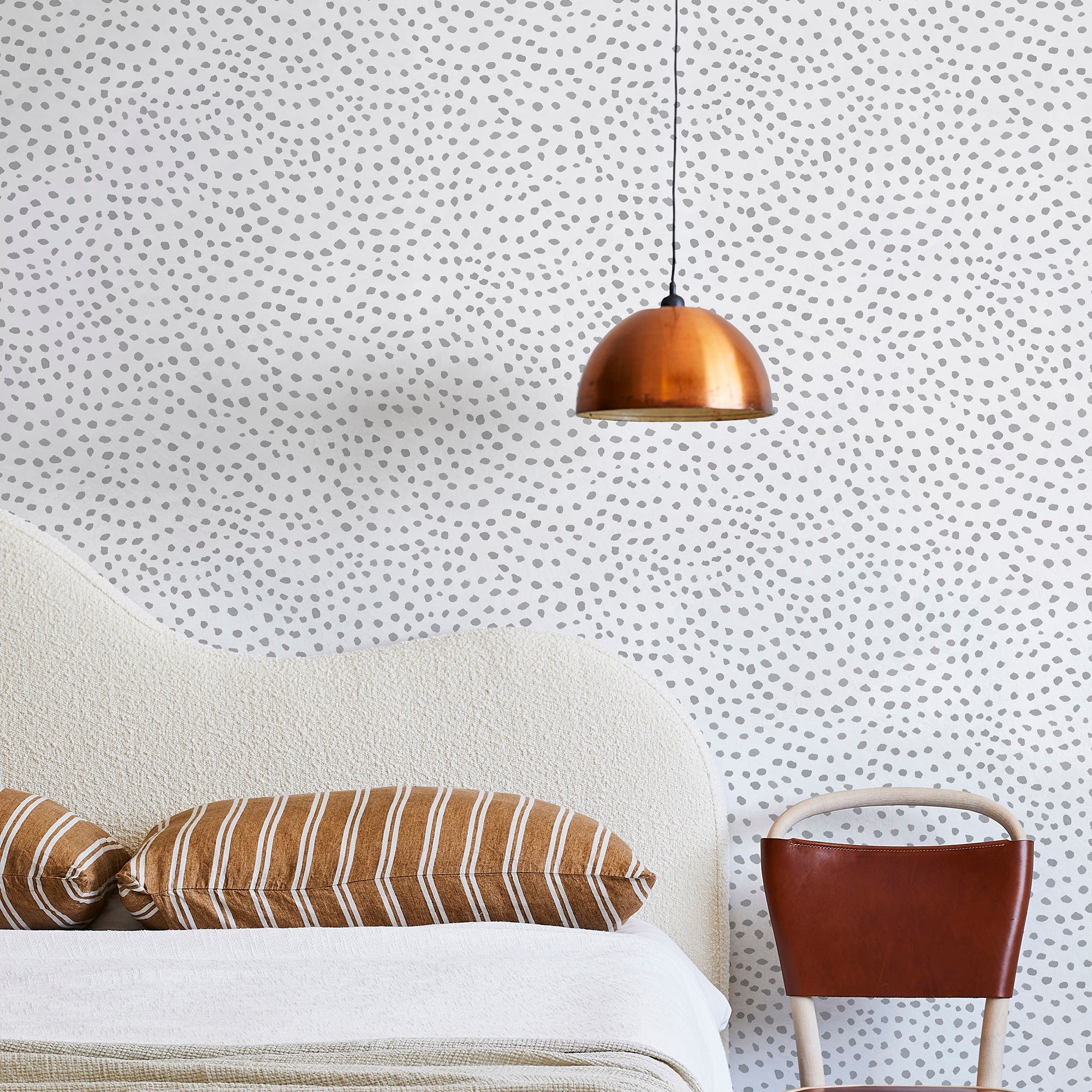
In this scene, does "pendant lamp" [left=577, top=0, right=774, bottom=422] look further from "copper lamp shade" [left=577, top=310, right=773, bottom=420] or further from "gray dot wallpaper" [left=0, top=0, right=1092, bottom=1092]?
"gray dot wallpaper" [left=0, top=0, right=1092, bottom=1092]

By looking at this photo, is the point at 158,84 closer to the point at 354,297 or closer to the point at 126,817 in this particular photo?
the point at 354,297

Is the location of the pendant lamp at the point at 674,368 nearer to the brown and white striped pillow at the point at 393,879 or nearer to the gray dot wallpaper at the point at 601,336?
the gray dot wallpaper at the point at 601,336

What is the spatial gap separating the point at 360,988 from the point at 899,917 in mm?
989

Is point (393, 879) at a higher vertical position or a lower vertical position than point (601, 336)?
lower

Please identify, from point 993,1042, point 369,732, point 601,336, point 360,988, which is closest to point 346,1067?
point 360,988

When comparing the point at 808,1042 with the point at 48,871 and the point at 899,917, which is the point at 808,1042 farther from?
the point at 48,871

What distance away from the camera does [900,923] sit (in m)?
2.03

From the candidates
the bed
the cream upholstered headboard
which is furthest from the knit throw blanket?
the cream upholstered headboard

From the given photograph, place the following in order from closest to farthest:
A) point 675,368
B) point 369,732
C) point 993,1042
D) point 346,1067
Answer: point 346,1067, point 675,368, point 993,1042, point 369,732

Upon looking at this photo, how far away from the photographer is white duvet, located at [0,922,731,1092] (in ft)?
4.53

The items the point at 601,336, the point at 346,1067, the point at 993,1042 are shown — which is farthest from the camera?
the point at 601,336

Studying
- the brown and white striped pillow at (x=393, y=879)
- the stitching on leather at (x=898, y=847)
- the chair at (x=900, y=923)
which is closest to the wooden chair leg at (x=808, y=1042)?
the chair at (x=900, y=923)

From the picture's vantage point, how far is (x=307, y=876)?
1884mm

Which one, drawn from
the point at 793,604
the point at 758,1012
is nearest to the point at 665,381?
the point at 793,604
